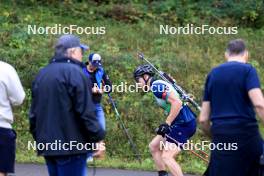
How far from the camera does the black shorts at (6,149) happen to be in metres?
6.93

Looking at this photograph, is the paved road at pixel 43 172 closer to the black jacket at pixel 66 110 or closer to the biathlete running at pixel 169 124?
the biathlete running at pixel 169 124

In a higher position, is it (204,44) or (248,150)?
(204,44)

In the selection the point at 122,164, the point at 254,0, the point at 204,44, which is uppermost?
the point at 254,0

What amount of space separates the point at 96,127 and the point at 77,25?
35.7 feet

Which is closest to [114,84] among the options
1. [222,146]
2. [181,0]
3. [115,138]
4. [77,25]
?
[115,138]

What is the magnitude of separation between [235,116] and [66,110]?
1.56m

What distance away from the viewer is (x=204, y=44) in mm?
16188

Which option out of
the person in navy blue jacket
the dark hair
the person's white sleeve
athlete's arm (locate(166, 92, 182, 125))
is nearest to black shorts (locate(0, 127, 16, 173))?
the person's white sleeve

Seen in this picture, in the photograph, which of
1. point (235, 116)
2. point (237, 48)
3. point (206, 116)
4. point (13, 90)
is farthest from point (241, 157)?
point (13, 90)

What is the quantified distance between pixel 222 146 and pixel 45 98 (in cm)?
170

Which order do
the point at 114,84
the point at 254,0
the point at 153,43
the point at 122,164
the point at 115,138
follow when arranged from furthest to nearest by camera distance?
1. the point at 254,0
2. the point at 153,43
3. the point at 114,84
4. the point at 115,138
5. the point at 122,164

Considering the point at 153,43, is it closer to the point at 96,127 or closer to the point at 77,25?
the point at 77,25

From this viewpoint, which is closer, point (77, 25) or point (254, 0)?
point (77, 25)

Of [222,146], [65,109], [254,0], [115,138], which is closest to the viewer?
[65,109]
